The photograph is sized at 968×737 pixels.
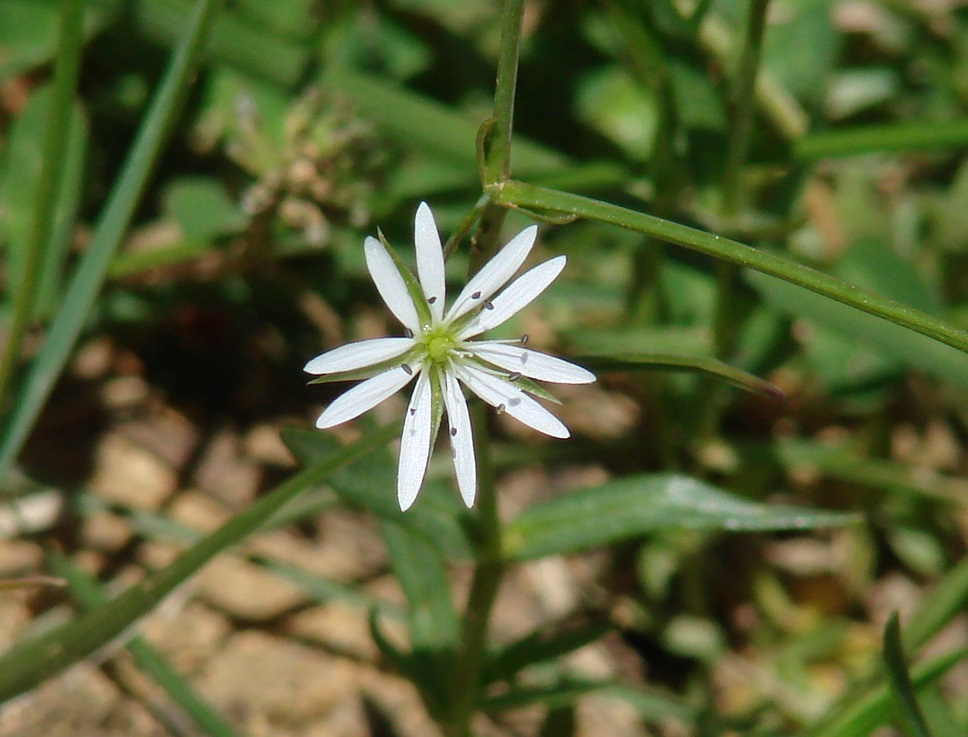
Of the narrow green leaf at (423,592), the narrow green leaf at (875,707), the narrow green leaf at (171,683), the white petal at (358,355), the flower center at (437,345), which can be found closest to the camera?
the white petal at (358,355)

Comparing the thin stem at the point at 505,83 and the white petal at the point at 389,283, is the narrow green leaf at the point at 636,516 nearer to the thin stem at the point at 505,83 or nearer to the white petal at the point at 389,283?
the white petal at the point at 389,283

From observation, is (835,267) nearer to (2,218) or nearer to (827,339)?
(827,339)

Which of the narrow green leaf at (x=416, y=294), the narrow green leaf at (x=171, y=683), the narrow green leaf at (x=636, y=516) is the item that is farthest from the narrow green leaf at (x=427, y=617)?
the narrow green leaf at (x=416, y=294)

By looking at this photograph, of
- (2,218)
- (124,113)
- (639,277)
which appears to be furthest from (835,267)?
(2,218)

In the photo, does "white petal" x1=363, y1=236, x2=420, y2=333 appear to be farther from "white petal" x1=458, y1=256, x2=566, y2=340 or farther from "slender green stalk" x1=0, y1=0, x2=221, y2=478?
"slender green stalk" x1=0, y1=0, x2=221, y2=478

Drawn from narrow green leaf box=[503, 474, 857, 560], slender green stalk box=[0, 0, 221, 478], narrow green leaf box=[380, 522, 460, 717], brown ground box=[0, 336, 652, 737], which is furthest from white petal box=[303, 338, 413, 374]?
brown ground box=[0, 336, 652, 737]

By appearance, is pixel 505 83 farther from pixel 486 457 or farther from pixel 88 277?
pixel 88 277
